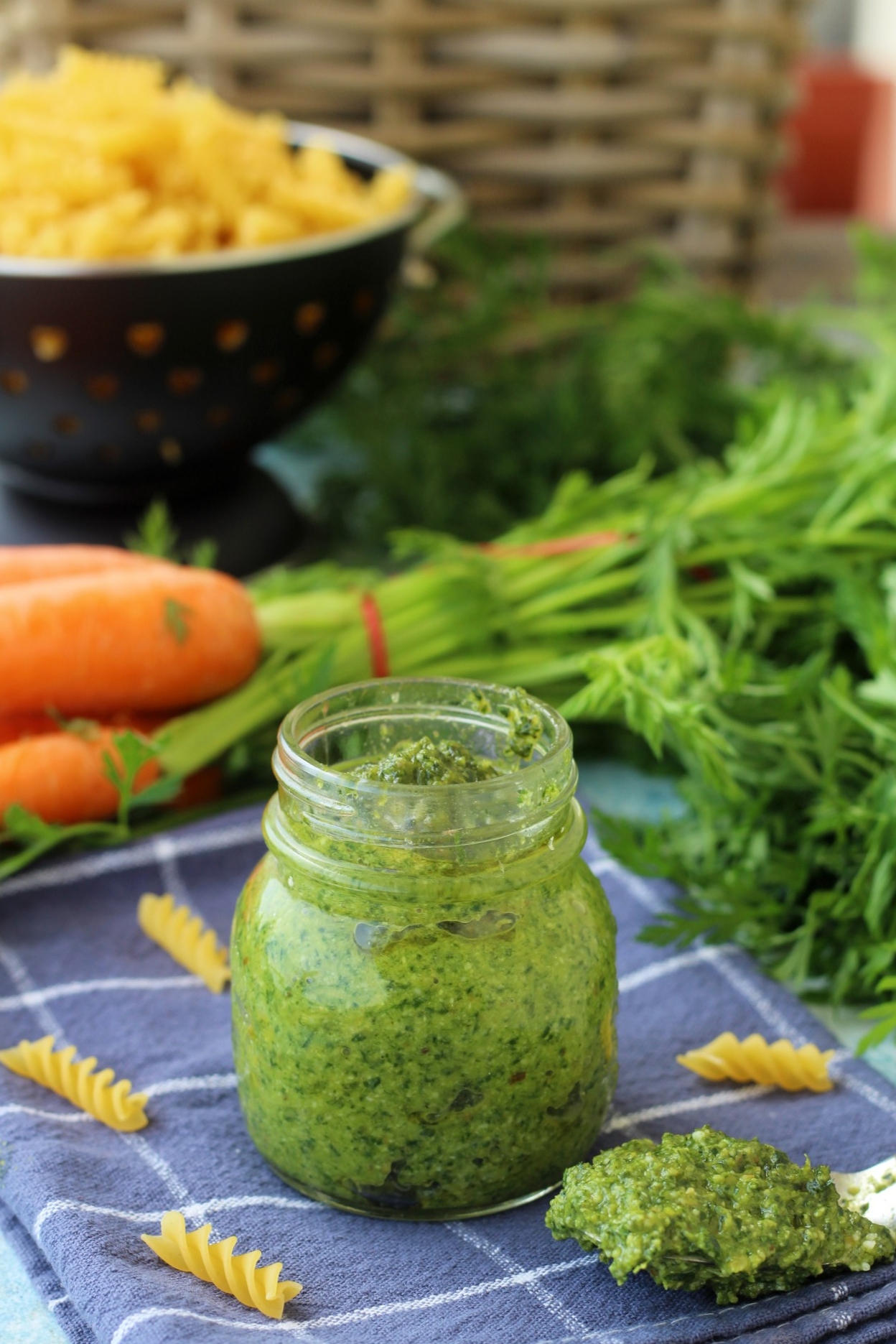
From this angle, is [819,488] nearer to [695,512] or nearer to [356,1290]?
[695,512]

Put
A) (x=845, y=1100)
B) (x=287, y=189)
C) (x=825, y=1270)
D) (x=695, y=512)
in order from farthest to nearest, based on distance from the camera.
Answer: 1. (x=287, y=189)
2. (x=695, y=512)
3. (x=845, y=1100)
4. (x=825, y=1270)

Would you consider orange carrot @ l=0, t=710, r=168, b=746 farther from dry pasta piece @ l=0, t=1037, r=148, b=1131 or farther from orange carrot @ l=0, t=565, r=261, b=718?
dry pasta piece @ l=0, t=1037, r=148, b=1131

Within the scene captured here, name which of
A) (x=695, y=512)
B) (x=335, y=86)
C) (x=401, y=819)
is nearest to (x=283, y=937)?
(x=401, y=819)

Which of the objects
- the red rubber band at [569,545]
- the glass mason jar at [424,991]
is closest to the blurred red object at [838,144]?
the red rubber band at [569,545]

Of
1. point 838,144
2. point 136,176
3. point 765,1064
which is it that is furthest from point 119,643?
point 838,144

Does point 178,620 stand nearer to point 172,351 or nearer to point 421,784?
point 172,351

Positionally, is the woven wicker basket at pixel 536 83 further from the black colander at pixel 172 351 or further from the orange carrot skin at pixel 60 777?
the orange carrot skin at pixel 60 777
